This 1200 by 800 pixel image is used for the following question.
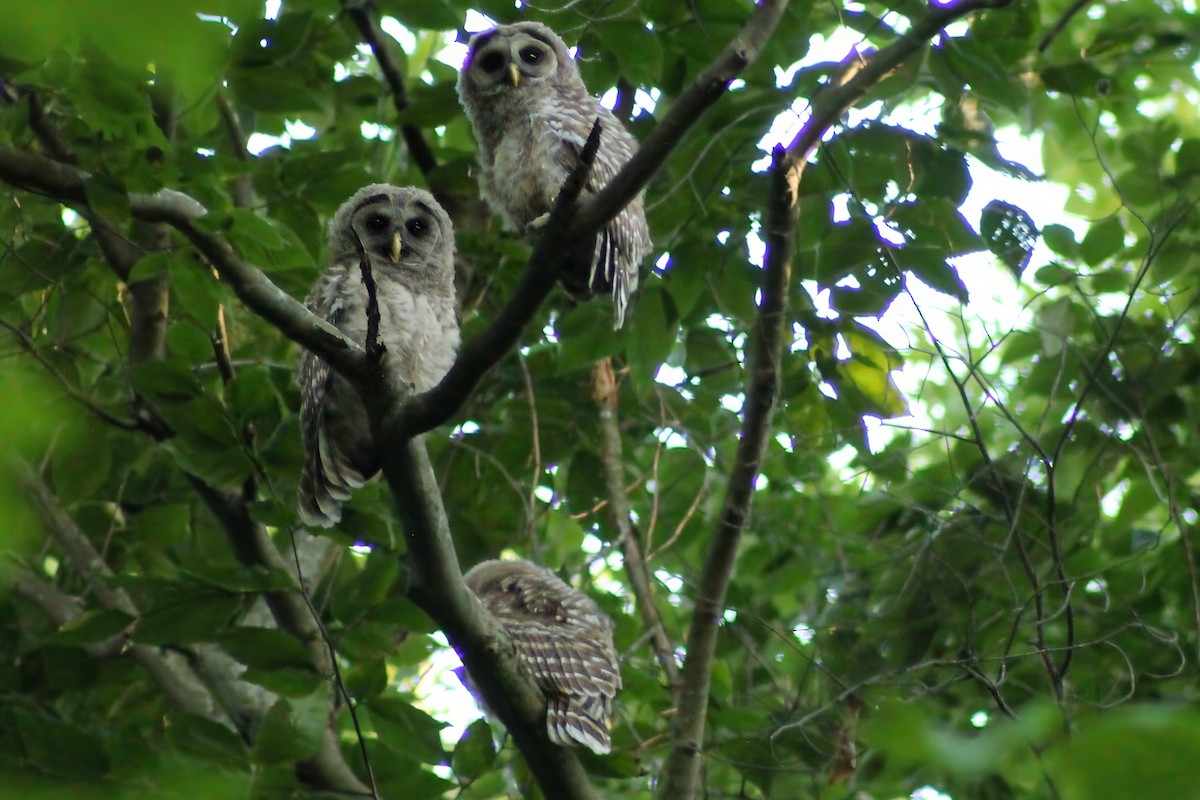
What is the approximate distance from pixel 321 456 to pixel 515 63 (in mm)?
1612

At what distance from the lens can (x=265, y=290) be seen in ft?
8.29

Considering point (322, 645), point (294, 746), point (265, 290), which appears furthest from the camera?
point (322, 645)

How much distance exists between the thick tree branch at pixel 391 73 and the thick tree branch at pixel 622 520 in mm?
1035

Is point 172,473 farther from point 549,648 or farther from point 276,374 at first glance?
point 549,648

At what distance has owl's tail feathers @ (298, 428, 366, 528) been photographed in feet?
11.1

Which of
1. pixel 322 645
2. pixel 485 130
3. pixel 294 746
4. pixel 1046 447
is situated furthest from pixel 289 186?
pixel 1046 447

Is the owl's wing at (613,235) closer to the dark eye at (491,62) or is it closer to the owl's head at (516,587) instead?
the dark eye at (491,62)

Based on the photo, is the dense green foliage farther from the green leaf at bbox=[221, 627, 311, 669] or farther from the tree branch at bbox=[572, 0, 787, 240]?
the tree branch at bbox=[572, 0, 787, 240]

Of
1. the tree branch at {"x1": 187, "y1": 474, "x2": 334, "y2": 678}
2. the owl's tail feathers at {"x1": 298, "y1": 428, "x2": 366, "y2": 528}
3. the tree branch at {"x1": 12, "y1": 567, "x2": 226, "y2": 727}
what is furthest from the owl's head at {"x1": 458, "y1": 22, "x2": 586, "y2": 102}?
the tree branch at {"x1": 12, "y1": 567, "x2": 226, "y2": 727}

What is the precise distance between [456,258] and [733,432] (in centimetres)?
129

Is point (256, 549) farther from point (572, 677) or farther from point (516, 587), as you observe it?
point (572, 677)

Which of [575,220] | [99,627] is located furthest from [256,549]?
[575,220]

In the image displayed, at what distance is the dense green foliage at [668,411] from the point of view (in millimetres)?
3271

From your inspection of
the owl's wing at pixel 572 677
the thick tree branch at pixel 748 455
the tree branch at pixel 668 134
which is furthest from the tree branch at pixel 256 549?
the tree branch at pixel 668 134
